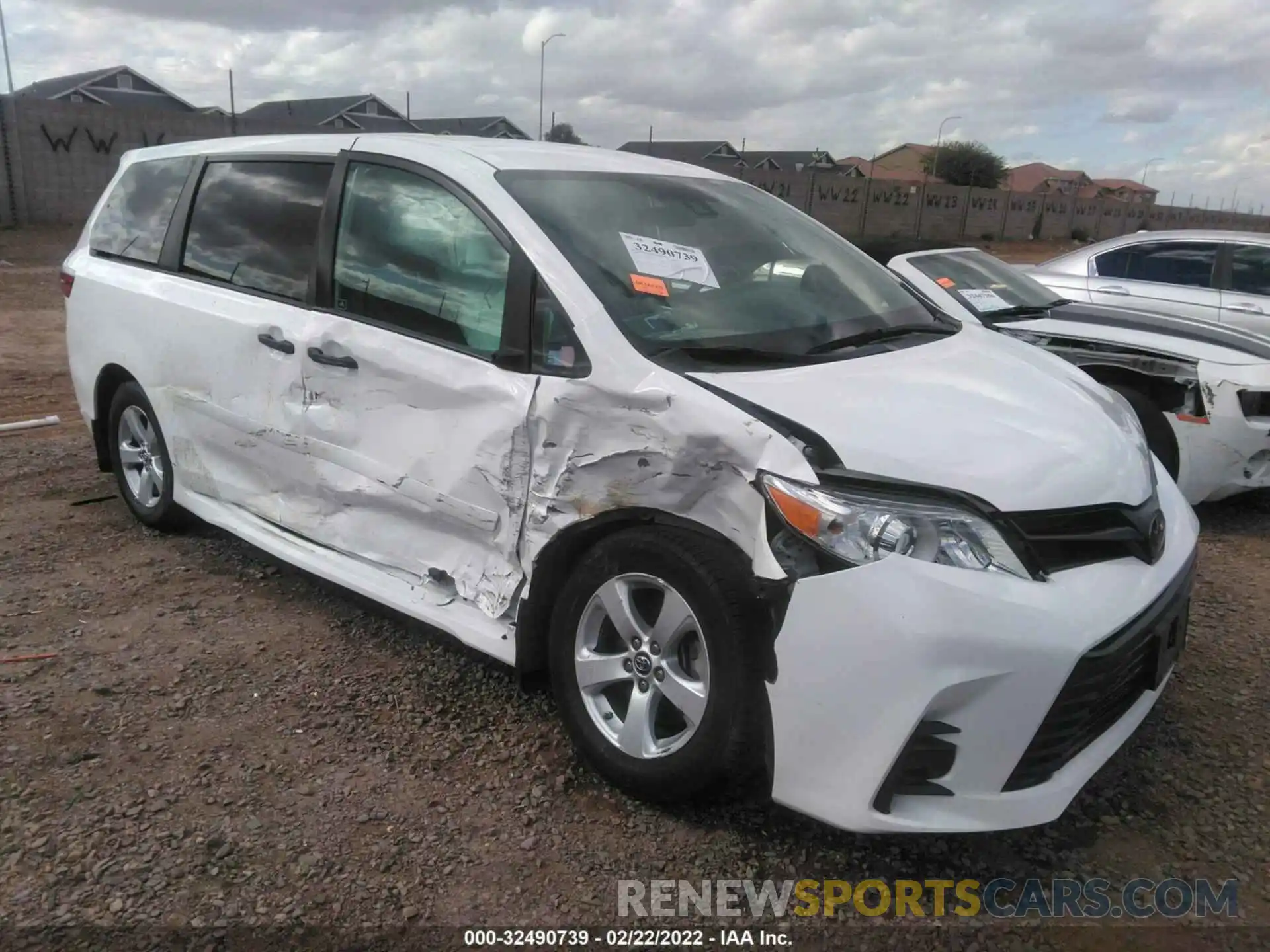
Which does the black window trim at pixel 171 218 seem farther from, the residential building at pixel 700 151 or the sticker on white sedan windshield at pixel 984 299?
the residential building at pixel 700 151

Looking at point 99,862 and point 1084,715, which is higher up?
point 1084,715

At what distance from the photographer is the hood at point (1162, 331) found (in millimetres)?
5082

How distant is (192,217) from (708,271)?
2.47m

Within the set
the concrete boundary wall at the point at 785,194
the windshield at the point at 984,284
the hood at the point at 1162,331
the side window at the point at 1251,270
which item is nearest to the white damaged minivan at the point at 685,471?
the hood at the point at 1162,331

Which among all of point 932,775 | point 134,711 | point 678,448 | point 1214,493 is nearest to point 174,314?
point 134,711

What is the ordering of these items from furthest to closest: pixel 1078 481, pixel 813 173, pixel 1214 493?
1. pixel 813 173
2. pixel 1214 493
3. pixel 1078 481

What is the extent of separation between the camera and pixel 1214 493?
5020mm

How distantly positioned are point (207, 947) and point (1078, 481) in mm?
2334

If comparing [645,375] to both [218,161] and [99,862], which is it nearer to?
[99,862]

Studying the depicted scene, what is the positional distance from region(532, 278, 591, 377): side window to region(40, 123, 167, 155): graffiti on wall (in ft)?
64.8

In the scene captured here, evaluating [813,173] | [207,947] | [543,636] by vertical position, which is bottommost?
[207,947]

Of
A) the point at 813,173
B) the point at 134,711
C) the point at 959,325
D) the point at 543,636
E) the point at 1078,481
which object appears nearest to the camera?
the point at 1078,481

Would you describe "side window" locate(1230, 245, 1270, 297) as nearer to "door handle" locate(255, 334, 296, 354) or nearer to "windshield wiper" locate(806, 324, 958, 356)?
"windshield wiper" locate(806, 324, 958, 356)

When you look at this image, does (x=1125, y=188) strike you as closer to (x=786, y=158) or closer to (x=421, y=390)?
(x=786, y=158)
